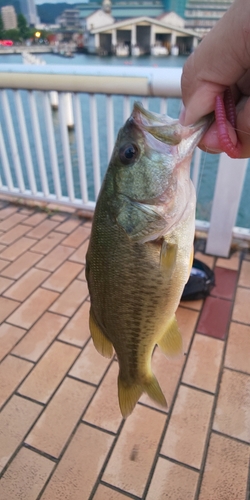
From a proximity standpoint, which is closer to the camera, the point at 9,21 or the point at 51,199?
the point at 51,199

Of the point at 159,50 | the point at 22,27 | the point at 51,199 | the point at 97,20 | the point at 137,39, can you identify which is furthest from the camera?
the point at 22,27

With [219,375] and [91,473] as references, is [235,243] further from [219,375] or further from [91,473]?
[91,473]

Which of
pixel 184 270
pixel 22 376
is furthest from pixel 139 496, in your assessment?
pixel 184 270

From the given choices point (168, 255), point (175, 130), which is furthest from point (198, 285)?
point (175, 130)

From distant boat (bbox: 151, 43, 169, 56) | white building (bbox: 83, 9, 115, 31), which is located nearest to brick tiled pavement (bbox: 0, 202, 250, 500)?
white building (bbox: 83, 9, 115, 31)

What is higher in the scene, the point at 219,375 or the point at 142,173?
the point at 142,173

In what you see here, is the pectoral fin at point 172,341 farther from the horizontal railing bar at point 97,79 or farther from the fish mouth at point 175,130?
the horizontal railing bar at point 97,79

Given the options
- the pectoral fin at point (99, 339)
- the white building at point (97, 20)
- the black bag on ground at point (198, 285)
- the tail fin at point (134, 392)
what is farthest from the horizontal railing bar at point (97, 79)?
the white building at point (97, 20)

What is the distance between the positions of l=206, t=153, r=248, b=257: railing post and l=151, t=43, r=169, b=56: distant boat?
18091 mm

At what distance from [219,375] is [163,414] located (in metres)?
0.47

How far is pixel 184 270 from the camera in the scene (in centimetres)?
106

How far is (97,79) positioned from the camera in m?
2.93

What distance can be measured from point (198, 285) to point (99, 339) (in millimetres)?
1637

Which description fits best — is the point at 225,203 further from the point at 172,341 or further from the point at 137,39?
the point at 137,39
